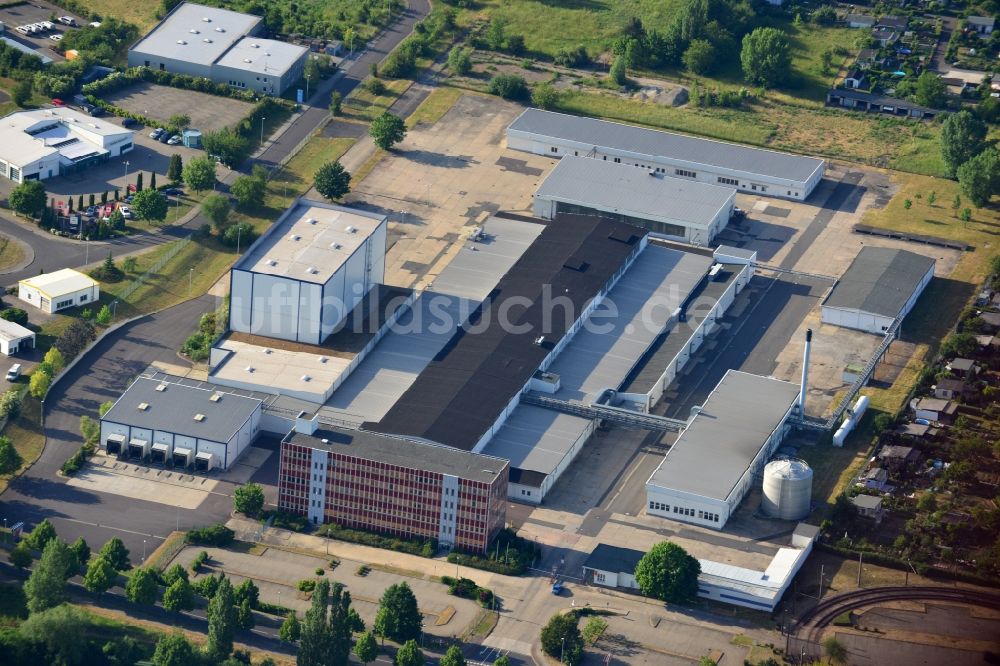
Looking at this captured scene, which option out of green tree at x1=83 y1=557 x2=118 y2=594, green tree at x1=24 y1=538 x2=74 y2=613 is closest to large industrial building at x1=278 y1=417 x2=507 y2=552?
green tree at x1=83 y1=557 x2=118 y2=594

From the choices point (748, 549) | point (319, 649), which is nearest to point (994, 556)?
point (748, 549)

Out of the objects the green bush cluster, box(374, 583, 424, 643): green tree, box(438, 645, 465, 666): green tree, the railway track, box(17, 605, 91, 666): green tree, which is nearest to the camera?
box(438, 645, 465, 666): green tree

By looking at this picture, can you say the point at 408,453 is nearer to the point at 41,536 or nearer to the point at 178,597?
the point at 178,597

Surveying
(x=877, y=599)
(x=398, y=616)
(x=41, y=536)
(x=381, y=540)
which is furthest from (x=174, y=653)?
(x=877, y=599)

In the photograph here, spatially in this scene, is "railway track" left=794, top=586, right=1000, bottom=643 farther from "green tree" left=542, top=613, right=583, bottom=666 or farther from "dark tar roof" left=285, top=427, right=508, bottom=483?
"dark tar roof" left=285, top=427, right=508, bottom=483

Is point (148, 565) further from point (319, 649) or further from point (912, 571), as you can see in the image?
point (912, 571)

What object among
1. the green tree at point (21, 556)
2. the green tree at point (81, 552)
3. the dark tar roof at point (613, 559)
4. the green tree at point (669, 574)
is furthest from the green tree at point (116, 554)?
the green tree at point (669, 574)
